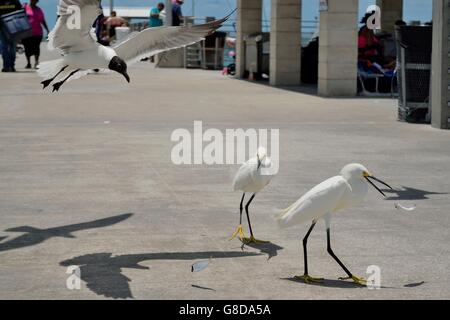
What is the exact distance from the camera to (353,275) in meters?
5.94

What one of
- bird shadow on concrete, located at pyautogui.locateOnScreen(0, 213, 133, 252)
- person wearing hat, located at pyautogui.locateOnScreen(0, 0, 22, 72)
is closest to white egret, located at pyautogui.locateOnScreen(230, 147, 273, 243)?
bird shadow on concrete, located at pyautogui.locateOnScreen(0, 213, 133, 252)

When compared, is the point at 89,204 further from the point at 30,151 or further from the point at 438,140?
the point at 438,140

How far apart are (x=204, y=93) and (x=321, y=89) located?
2.93m

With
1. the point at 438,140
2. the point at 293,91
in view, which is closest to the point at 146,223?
the point at 438,140

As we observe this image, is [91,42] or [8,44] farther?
[8,44]

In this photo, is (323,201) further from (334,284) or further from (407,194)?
(407,194)

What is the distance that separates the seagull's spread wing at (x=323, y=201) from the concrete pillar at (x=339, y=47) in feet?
47.8

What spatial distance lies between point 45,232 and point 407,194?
379cm

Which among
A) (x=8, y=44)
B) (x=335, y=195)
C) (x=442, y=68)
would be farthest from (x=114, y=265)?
(x=8, y=44)

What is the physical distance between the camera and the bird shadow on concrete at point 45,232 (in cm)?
695

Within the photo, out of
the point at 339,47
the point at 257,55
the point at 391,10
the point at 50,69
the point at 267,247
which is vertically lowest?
the point at 267,247

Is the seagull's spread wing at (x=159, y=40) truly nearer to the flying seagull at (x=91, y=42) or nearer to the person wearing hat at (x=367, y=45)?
the flying seagull at (x=91, y=42)

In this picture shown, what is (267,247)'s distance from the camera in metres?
6.91

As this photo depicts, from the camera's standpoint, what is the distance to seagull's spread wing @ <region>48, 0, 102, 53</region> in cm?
751
